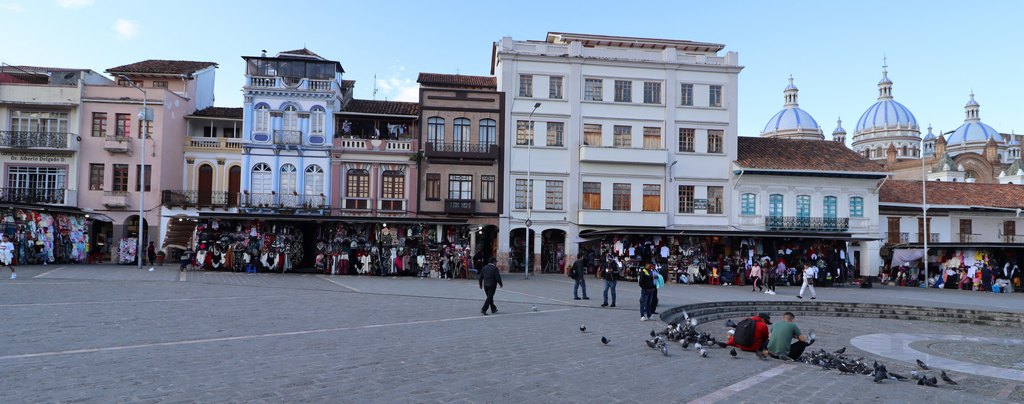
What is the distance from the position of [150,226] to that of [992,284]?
46.0 m

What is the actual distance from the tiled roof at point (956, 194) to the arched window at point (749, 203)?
9.84 m

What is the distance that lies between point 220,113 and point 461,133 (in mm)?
15181

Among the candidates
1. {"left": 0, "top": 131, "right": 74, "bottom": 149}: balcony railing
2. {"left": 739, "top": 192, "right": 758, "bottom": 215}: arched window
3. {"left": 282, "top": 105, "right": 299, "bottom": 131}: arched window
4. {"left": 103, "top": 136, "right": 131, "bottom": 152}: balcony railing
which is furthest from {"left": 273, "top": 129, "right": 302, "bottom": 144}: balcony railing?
{"left": 739, "top": 192, "right": 758, "bottom": 215}: arched window

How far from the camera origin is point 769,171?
4262 centimetres

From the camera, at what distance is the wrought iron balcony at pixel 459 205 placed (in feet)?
135

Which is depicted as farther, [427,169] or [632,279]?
[427,169]

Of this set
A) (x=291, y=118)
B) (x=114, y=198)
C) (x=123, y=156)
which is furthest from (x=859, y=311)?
(x=123, y=156)

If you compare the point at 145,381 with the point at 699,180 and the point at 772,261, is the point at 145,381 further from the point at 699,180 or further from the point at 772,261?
the point at 699,180

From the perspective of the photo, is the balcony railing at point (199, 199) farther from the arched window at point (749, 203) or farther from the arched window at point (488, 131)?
the arched window at point (749, 203)

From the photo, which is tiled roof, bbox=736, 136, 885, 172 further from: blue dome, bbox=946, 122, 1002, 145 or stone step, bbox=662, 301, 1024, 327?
blue dome, bbox=946, 122, 1002, 145

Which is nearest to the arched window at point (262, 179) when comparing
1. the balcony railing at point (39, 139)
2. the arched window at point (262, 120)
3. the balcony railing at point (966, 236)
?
the arched window at point (262, 120)

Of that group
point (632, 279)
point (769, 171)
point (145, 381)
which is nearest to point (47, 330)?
point (145, 381)

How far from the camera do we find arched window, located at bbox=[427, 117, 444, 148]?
136 ft

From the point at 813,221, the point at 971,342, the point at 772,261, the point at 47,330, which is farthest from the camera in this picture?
the point at 813,221
